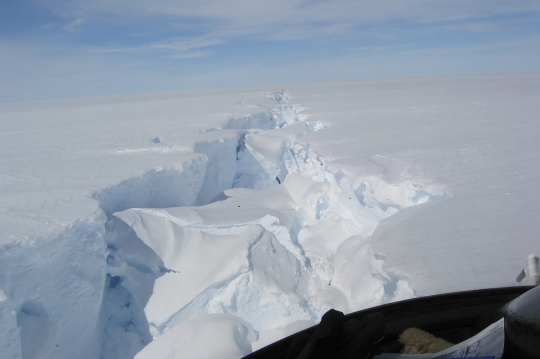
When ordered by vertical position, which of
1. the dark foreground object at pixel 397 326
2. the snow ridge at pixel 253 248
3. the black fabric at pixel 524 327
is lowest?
the snow ridge at pixel 253 248

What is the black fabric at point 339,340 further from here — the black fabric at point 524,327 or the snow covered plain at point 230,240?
the snow covered plain at point 230,240

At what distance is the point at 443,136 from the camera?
5.12m

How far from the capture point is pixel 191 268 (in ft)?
9.36

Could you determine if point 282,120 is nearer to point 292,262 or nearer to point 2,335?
point 292,262

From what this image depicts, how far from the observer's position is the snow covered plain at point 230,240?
1904 millimetres

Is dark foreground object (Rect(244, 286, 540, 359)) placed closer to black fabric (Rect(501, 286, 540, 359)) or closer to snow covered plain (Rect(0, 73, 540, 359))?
black fabric (Rect(501, 286, 540, 359))

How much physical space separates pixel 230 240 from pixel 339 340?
7.77ft

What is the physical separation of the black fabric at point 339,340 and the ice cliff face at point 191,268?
2.99ft

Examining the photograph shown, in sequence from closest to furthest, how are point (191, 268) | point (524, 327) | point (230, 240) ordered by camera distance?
1. point (524, 327)
2. point (191, 268)
3. point (230, 240)

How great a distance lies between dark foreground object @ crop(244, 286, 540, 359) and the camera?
0.71 m

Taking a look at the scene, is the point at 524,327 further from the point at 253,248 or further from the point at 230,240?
the point at 230,240

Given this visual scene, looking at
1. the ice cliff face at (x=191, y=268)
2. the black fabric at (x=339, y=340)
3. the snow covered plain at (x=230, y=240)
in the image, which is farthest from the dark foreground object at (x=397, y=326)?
the ice cliff face at (x=191, y=268)

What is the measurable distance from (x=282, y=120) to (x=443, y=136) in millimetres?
5033

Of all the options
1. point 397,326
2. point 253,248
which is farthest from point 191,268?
point 397,326
